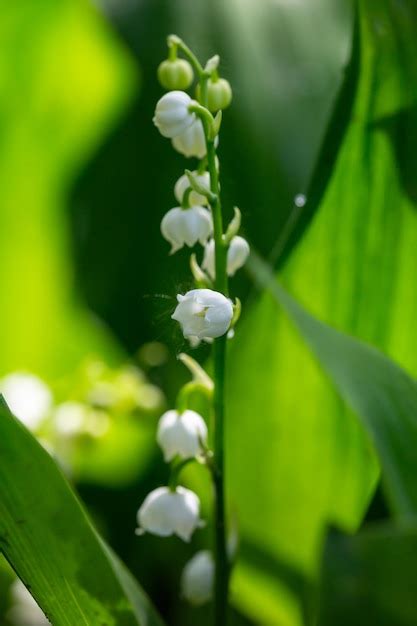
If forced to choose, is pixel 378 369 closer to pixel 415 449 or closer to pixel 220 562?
pixel 415 449

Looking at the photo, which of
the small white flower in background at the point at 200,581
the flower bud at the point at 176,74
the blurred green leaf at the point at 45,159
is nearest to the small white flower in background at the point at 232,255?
the flower bud at the point at 176,74

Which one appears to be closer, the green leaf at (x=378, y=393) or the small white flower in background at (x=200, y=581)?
the green leaf at (x=378, y=393)

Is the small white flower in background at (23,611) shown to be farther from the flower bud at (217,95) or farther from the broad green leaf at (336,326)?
the flower bud at (217,95)

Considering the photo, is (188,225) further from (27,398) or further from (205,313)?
(27,398)

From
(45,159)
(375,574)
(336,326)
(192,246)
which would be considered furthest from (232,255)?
(45,159)

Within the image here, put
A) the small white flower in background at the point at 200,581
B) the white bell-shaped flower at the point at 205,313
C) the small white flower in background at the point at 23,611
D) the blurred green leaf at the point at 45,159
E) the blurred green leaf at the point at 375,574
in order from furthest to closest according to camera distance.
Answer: the blurred green leaf at the point at 45,159 → the small white flower in background at the point at 23,611 → the small white flower in background at the point at 200,581 → the white bell-shaped flower at the point at 205,313 → the blurred green leaf at the point at 375,574

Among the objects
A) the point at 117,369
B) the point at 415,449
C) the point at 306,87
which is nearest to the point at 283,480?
the point at 415,449
